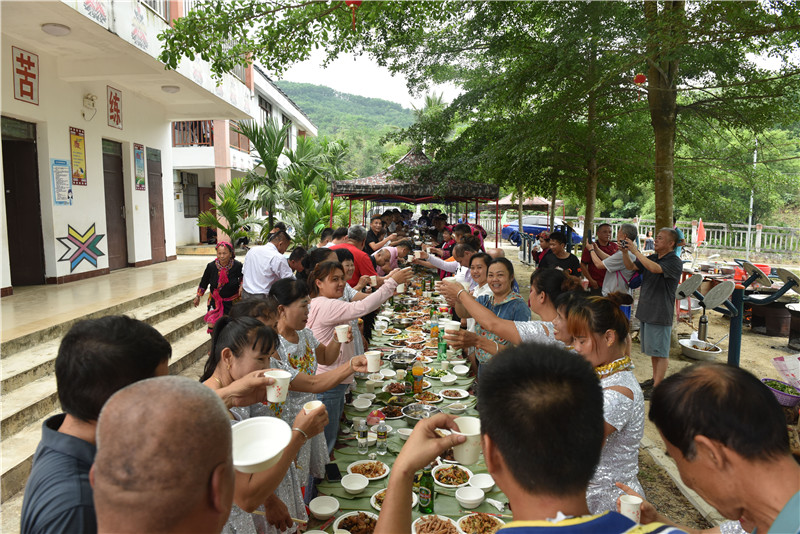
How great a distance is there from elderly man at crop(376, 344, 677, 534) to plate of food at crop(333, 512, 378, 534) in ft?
4.99

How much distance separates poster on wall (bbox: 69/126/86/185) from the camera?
8299mm

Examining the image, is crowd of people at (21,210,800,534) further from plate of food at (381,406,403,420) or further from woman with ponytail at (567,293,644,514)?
plate of food at (381,406,403,420)

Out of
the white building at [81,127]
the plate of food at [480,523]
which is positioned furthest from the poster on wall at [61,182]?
the plate of food at [480,523]

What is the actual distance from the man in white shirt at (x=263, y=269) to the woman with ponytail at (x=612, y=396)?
467 cm

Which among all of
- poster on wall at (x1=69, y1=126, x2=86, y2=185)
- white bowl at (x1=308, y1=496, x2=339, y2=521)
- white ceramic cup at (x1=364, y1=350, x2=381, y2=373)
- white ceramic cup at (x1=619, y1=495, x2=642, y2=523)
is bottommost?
white bowl at (x1=308, y1=496, x2=339, y2=521)

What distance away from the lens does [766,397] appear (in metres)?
1.31

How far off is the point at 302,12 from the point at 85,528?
629 centimetres

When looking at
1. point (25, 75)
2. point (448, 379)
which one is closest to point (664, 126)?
point (448, 379)

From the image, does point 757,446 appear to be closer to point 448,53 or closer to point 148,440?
point 148,440

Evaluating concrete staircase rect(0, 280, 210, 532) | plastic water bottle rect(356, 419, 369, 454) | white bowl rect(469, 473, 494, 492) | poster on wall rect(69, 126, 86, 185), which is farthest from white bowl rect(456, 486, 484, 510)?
poster on wall rect(69, 126, 86, 185)

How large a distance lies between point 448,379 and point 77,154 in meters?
8.20

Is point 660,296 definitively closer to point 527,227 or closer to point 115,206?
point 115,206

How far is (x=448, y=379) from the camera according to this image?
4.47 m

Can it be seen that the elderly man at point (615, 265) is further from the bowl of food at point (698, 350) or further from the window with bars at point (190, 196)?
the window with bars at point (190, 196)
